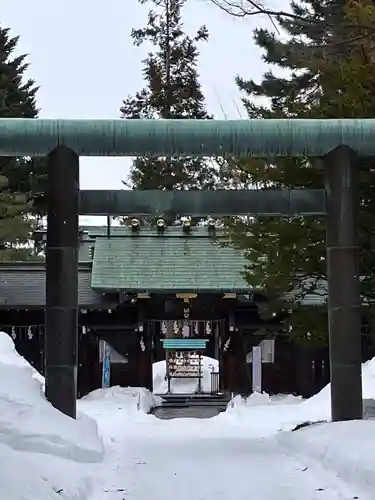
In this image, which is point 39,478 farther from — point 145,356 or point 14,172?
point 14,172

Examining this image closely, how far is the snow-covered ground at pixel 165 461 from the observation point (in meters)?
6.25

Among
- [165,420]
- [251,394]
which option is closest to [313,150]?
[165,420]

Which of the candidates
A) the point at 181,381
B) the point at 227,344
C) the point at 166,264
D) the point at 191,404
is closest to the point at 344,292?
the point at 227,344

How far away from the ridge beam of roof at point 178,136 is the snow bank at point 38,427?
132 inches

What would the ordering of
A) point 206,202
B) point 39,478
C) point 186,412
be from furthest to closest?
1. point 186,412
2. point 206,202
3. point 39,478

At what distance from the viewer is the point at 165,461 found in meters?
8.73

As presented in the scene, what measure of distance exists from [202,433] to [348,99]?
6418mm

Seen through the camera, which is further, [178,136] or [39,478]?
[178,136]

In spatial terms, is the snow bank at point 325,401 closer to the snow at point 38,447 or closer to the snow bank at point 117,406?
the snow bank at point 117,406

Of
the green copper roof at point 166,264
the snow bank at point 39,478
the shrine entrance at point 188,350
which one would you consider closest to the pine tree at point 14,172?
the green copper roof at point 166,264

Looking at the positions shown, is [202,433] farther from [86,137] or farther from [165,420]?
[86,137]

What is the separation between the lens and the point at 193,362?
31141 mm

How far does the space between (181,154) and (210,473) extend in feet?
14.5

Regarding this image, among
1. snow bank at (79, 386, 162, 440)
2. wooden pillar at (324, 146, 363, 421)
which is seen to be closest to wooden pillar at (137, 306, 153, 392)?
snow bank at (79, 386, 162, 440)
